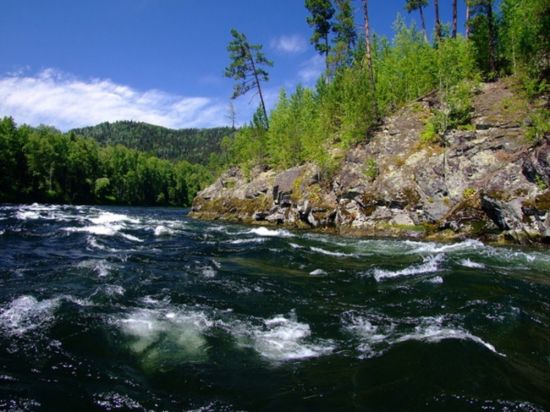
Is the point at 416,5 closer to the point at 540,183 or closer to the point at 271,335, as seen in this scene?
the point at 540,183

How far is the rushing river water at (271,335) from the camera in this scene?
5516mm

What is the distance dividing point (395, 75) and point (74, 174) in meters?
83.6

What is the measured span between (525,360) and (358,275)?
6.66m

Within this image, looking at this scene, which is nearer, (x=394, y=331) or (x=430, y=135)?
(x=394, y=331)

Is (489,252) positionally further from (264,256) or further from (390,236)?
(264,256)

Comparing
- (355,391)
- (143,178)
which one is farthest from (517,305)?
(143,178)

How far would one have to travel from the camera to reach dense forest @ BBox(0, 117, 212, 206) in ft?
258

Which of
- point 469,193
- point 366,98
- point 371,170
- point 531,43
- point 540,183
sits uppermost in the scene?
point 531,43

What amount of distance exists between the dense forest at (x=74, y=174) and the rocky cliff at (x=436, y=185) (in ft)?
215

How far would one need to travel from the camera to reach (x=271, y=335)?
7.84 metres

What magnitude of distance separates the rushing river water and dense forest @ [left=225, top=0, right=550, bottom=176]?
17078 mm

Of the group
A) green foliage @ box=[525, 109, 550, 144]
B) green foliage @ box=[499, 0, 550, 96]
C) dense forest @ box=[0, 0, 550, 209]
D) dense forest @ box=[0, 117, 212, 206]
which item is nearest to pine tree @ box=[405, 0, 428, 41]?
dense forest @ box=[0, 0, 550, 209]

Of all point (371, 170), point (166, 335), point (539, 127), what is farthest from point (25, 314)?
point (371, 170)

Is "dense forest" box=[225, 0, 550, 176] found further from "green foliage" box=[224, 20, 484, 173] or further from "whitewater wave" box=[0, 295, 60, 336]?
"whitewater wave" box=[0, 295, 60, 336]
